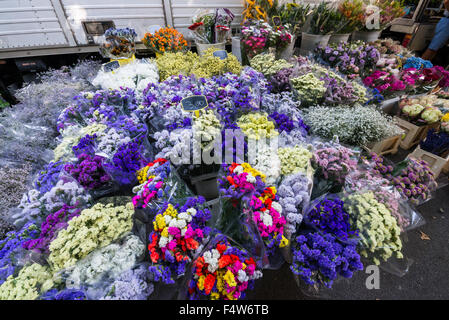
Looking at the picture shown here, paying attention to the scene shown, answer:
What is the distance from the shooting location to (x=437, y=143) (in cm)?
251

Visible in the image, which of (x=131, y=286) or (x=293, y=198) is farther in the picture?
(x=293, y=198)

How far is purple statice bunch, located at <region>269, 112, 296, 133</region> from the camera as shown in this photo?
2066 mm

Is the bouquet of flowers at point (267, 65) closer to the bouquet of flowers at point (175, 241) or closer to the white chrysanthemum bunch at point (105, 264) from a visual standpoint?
the bouquet of flowers at point (175, 241)

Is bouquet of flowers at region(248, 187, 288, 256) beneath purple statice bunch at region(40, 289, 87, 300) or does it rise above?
above

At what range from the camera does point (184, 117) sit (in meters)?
1.89

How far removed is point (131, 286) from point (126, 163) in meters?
0.90

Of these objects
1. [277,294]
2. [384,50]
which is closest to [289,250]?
[277,294]

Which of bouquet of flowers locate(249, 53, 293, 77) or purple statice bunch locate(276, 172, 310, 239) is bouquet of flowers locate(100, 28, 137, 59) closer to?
bouquet of flowers locate(249, 53, 293, 77)

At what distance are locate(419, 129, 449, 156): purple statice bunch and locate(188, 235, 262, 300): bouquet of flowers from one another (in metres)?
2.96

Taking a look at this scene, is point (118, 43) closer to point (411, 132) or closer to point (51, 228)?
point (51, 228)

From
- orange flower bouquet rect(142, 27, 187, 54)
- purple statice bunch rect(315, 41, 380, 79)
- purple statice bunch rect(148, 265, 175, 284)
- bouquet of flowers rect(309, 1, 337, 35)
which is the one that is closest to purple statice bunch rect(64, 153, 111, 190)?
purple statice bunch rect(148, 265, 175, 284)

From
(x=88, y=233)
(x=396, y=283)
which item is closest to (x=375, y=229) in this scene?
(x=396, y=283)
